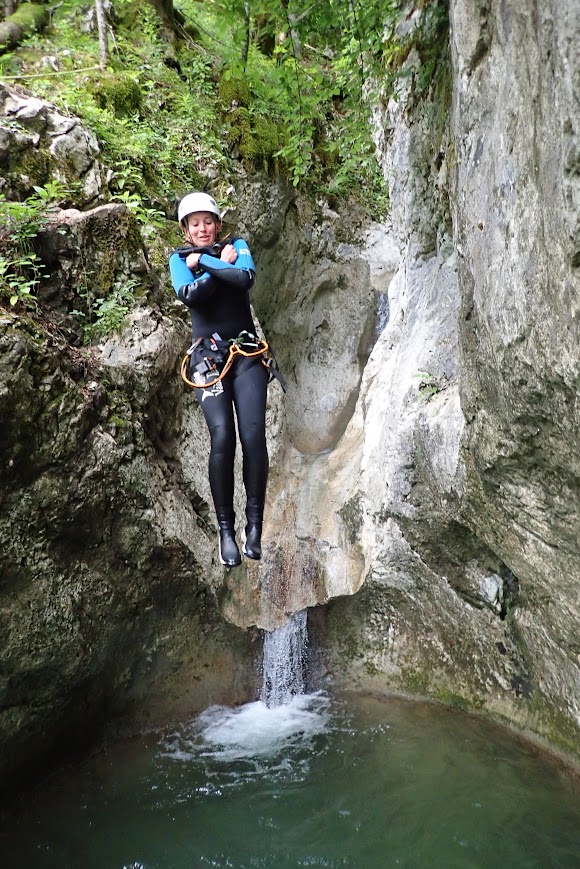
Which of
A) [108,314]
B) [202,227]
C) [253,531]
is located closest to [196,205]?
[202,227]

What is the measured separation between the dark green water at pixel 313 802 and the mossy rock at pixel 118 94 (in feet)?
24.5

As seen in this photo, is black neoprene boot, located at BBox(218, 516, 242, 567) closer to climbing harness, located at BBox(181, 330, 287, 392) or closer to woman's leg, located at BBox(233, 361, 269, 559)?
woman's leg, located at BBox(233, 361, 269, 559)

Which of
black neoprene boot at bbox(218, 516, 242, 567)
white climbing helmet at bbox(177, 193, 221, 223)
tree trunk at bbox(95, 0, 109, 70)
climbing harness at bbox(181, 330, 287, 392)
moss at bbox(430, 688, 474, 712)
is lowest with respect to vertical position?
moss at bbox(430, 688, 474, 712)

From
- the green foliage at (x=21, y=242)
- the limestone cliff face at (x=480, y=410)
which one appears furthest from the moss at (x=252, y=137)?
the green foliage at (x=21, y=242)

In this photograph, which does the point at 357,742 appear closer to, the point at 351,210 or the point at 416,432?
the point at 416,432

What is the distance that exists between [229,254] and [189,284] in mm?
373

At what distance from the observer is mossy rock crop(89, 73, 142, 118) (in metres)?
7.89

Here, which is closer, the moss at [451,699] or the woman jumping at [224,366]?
the woman jumping at [224,366]

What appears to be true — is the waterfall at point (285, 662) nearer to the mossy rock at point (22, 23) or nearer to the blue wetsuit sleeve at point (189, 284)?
the blue wetsuit sleeve at point (189, 284)

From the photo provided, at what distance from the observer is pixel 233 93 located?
9039 millimetres

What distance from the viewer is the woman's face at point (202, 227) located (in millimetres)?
4582

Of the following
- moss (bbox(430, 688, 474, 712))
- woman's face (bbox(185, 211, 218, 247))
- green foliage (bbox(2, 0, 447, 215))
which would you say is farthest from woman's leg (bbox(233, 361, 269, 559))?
moss (bbox(430, 688, 474, 712))

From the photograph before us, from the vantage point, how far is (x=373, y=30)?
478 cm

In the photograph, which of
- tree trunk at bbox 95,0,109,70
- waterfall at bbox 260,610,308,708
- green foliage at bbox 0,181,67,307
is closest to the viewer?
green foliage at bbox 0,181,67,307
